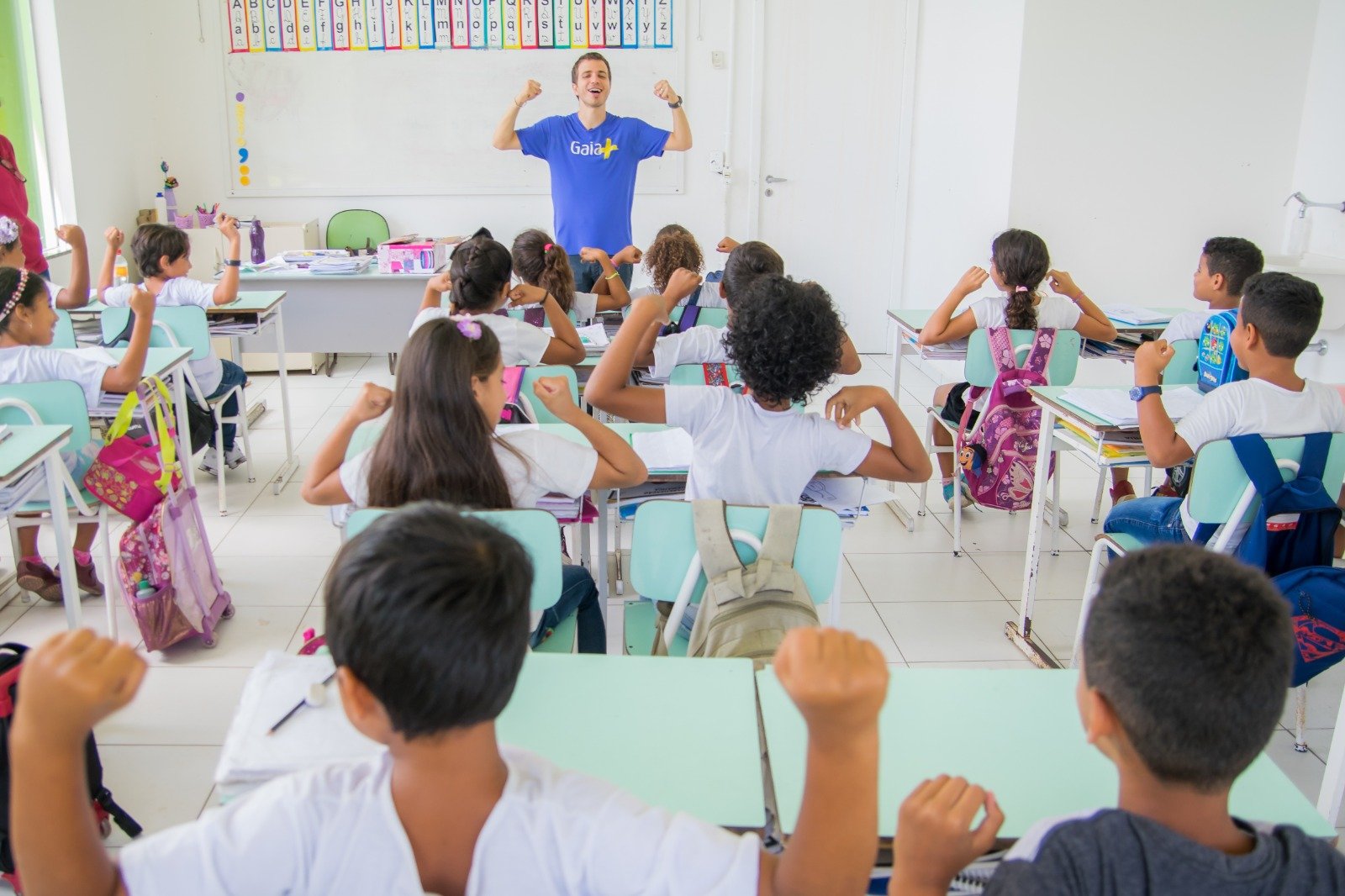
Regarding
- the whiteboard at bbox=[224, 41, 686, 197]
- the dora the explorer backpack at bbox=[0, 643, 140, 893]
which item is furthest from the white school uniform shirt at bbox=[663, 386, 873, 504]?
the whiteboard at bbox=[224, 41, 686, 197]

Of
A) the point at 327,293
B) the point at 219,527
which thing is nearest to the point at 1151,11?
the point at 327,293

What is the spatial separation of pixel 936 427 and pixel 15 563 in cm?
311

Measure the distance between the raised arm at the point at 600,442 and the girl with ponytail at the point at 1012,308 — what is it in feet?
5.68

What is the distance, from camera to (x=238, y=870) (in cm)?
89

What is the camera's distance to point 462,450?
Result: 187 cm

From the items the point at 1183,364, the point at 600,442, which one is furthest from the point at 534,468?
the point at 1183,364

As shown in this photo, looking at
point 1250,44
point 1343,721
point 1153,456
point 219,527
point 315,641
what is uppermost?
point 1250,44

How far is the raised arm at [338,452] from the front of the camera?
2.05 meters

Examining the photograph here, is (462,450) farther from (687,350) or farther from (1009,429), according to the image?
(1009,429)

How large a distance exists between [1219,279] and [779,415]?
6.88ft

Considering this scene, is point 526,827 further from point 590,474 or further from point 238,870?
point 590,474

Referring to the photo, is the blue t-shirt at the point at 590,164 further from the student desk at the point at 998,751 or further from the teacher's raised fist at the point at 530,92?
the student desk at the point at 998,751

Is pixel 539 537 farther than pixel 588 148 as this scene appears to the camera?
No

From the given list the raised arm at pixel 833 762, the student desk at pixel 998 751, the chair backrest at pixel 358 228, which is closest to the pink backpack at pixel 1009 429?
the student desk at pixel 998 751
